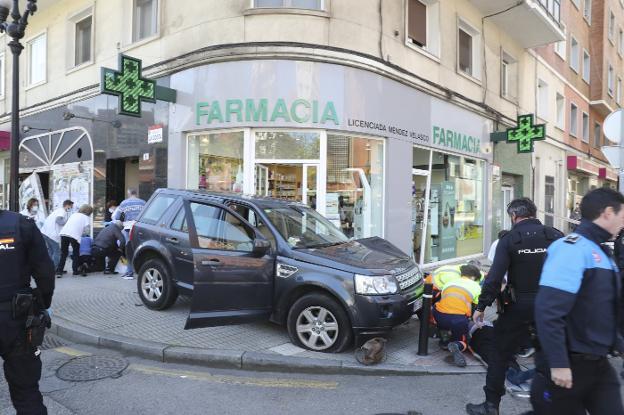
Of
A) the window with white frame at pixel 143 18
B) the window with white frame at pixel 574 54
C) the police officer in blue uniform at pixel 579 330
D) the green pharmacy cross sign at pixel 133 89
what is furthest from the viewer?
the window with white frame at pixel 574 54

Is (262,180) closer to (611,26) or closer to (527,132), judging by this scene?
(527,132)

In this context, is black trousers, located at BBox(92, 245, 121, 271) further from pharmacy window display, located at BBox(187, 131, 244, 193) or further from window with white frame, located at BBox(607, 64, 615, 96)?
window with white frame, located at BBox(607, 64, 615, 96)

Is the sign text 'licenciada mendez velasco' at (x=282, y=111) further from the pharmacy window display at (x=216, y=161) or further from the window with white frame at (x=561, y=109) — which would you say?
the window with white frame at (x=561, y=109)

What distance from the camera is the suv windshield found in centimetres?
575

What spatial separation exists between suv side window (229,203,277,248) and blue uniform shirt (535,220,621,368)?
142 inches

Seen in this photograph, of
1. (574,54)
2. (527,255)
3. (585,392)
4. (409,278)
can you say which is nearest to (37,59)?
(409,278)

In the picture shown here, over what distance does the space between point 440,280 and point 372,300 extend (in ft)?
3.99

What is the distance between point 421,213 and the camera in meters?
11.8

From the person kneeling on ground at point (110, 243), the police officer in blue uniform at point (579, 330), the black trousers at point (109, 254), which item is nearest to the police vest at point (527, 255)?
the police officer in blue uniform at point (579, 330)

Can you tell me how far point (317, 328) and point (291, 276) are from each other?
2.11 ft

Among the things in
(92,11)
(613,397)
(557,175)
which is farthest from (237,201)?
(557,175)

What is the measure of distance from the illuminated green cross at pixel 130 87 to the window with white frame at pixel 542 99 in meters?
14.4

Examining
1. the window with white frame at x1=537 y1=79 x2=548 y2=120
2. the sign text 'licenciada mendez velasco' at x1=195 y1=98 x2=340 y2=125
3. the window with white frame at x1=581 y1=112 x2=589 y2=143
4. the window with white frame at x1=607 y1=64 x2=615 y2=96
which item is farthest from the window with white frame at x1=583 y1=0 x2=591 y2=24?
the sign text 'licenciada mendez velasco' at x1=195 y1=98 x2=340 y2=125

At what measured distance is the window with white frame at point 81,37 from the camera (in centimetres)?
1355
